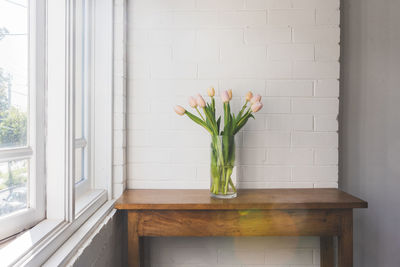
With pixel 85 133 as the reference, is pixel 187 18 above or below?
above

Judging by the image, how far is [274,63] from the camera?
1.77 m

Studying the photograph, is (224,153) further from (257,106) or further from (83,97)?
(83,97)

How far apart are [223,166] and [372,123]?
1.14 m

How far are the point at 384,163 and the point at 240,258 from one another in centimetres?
111

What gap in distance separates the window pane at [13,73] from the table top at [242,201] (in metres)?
0.64

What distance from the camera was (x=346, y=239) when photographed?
1.44 m

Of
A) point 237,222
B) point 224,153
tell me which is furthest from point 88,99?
point 237,222

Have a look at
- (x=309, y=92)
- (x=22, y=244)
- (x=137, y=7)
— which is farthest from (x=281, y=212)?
(x=137, y=7)

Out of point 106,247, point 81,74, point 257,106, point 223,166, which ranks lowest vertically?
point 106,247

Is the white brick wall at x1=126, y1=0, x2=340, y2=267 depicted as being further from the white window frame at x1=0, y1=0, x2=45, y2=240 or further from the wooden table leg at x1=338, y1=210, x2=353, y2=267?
the white window frame at x1=0, y1=0, x2=45, y2=240

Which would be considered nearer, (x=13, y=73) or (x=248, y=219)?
(x=13, y=73)

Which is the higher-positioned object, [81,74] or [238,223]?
[81,74]

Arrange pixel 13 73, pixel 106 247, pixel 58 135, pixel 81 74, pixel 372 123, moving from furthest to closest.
Answer: 1. pixel 372 123
2. pixel 81 74
3. pixel 106 247
4. pixel 58 135
5. pixel 13 73

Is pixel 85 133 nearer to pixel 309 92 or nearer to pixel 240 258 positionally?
pixel 240 258
